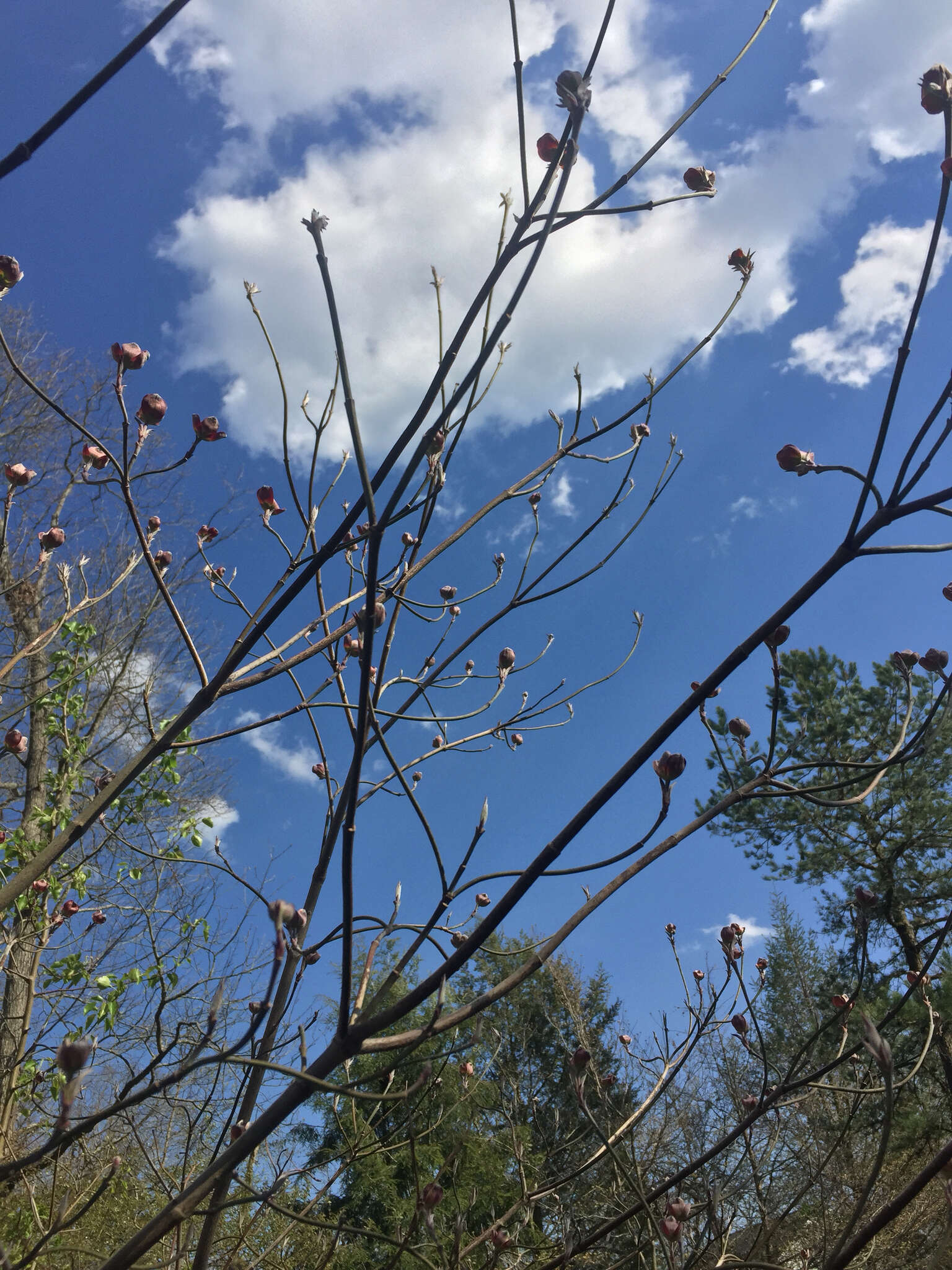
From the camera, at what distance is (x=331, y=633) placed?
4.26ft

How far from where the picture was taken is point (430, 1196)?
1263 millimetres

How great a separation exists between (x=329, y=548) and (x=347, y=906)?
0.37 meters

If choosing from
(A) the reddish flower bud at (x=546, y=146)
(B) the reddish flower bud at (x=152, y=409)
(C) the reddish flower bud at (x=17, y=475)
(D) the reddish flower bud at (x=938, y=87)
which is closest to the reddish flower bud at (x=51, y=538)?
(C) the reddish flower bud at (x=17, y=475)

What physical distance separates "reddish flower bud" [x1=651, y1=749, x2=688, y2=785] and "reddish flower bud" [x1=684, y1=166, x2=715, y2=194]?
2.71ft

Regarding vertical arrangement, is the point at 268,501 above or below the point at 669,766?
above

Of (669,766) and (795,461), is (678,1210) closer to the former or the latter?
(669,766)

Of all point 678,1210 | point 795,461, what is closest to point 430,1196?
point 678,1210

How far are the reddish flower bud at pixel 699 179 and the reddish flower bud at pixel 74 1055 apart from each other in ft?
4.20

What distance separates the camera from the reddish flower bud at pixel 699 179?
1187 millimetres

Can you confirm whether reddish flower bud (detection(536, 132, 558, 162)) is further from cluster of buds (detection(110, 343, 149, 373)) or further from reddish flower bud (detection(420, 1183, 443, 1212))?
reddish flower bud (detection(420, 1183, 443, 1212))

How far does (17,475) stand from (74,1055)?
1.42 meters

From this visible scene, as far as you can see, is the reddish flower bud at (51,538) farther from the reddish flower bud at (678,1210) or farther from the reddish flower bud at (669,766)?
the reddish flower bud at (678,1210)

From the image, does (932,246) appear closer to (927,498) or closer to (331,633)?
(927,498)

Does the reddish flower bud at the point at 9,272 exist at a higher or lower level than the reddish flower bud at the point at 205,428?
higher
